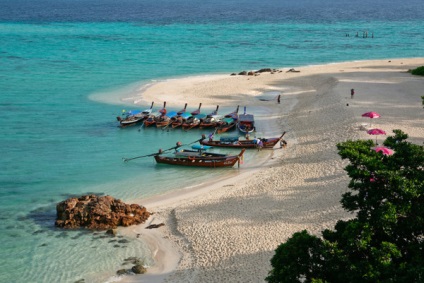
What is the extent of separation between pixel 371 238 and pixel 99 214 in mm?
17966

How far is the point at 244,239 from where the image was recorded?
30062 mm

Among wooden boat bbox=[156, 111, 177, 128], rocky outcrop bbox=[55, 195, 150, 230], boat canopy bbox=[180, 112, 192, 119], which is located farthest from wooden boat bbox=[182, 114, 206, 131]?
rocky outcrop bbox=[55, 195, 150, 230]

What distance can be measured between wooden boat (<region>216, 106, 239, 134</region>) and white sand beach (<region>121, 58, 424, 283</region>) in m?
3.03

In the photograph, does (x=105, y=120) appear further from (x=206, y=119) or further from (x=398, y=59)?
(x=398, y=59)

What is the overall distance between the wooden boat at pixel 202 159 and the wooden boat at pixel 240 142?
11.3ft

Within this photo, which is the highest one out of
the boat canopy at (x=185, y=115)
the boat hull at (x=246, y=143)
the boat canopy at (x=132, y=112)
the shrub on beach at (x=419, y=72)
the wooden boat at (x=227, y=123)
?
the shrub on beach at (x=419, y=72)

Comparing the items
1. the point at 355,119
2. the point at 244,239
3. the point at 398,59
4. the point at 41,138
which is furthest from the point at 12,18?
the point at 244,239

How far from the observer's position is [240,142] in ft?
158

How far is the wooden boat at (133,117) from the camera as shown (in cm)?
5528

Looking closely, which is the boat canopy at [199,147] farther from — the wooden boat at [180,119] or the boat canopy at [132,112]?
the boat canopy at [132,112]

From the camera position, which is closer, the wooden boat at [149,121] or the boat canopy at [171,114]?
the wooden boat at [149,121]

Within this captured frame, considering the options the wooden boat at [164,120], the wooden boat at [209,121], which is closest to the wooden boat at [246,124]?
the wooden boat at [209,121]

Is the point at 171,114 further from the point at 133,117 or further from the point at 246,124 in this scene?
the point at 246,124

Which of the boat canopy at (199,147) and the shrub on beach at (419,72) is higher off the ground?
the shrub on beach at (419,72)
